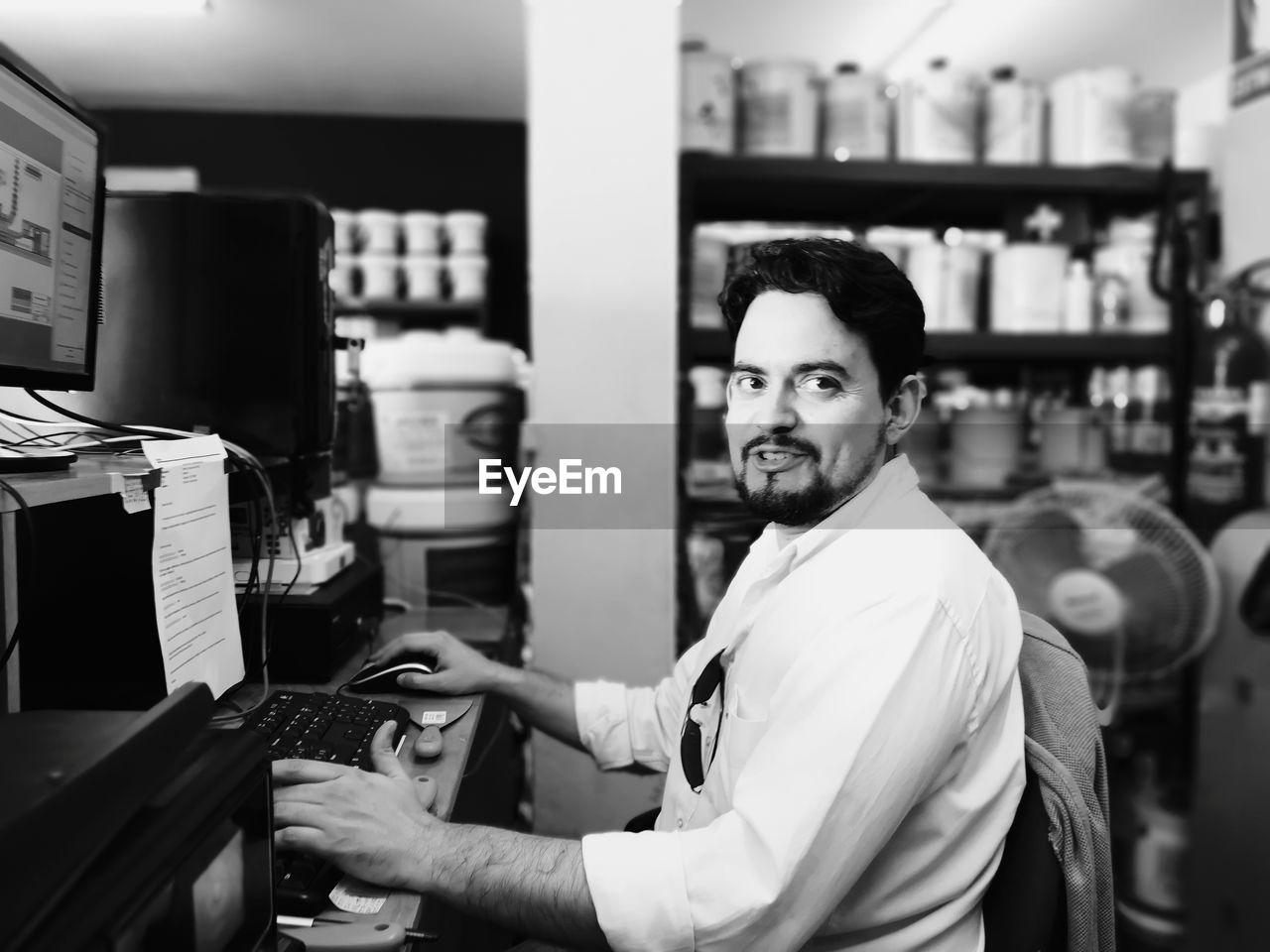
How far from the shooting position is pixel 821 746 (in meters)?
0.76

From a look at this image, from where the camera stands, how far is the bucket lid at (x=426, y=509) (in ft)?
6.08

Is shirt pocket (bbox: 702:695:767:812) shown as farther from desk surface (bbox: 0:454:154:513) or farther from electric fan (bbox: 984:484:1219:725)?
electric fan (bbox: 984:484:1219:725)

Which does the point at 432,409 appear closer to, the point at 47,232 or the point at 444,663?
the point at 444,663

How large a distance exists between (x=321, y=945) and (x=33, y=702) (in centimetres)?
61

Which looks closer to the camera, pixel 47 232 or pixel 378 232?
pixel 47 232

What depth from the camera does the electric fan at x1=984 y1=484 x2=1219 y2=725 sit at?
1768mm

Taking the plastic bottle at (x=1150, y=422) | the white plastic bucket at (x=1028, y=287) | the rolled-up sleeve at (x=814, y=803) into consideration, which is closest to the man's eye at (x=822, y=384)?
the rolled-up sleeve at (x=814, y=803)

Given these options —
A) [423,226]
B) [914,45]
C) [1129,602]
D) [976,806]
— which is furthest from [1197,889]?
[423,226]

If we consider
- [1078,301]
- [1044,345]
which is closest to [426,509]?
[1044,345]

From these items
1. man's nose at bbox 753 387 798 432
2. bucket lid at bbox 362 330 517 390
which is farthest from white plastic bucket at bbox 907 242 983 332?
man's nose at bbox 753 387 798 432

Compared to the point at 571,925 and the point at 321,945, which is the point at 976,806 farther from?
the point at 321,945

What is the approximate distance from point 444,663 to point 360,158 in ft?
12.9

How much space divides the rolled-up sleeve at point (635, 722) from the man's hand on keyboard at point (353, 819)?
42 cm

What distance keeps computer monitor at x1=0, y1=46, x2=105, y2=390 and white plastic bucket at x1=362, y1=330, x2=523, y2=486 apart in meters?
0.81
